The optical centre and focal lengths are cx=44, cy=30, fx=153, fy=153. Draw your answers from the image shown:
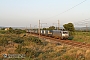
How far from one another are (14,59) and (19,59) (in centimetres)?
42

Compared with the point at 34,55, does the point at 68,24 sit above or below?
above

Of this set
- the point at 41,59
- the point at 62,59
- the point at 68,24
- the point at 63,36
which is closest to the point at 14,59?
the point at 41,59

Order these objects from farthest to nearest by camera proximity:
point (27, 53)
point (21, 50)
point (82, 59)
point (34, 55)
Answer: point (21, 50), point (27, 53), point (34, 55), point (82, 59)

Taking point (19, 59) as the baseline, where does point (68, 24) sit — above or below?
above

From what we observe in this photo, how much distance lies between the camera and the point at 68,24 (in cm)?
6919

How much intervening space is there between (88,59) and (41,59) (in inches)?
144

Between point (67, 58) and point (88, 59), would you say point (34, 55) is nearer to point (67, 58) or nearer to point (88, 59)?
point (67, 58)

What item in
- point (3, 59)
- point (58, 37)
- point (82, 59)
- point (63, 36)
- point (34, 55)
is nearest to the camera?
point (82, 59)

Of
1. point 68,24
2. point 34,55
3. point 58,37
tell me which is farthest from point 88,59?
point 68,24

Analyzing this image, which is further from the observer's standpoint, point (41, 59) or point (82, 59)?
point (41, 59)

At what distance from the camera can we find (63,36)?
35.6 meters

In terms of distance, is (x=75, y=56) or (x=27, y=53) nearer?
(x=75, y=56)

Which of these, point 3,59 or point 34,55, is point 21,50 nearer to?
point 34,55

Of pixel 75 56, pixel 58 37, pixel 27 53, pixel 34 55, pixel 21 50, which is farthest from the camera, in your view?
pixel 58 37
